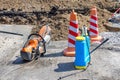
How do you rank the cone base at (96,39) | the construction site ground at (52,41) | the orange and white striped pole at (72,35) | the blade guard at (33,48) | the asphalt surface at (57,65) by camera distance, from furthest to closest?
the cone base at (96,39) < the orange and white striped pole at (72,35) < the blade guard at (33,48) < the construction site ground at (52,41) < the asphalt surface at (57,65)

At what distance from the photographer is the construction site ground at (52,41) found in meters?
9.02

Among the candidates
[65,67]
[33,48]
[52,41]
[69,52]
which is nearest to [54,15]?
[52,41]

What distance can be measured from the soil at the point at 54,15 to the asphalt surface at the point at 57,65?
1.20 metres

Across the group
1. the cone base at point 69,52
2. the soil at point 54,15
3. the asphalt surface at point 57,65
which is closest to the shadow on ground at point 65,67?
the asphalt surface at point 57,65

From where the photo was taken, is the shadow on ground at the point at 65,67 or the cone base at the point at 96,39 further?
the cone base at the point at 96,39

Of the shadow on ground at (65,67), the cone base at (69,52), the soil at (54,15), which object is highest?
the soil at (54,15)

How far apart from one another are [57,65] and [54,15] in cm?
451

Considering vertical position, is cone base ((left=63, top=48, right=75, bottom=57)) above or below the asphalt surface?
above

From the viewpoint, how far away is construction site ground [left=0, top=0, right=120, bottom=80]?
902 centimetres

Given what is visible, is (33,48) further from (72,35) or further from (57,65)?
(72,35)

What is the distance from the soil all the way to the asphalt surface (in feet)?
3.93

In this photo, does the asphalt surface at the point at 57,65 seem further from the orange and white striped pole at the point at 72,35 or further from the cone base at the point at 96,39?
the cone base at the point at 96,39

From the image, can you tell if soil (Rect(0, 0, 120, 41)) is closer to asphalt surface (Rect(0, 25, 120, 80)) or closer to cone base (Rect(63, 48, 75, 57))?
asphalt surface (Rect(0, 25, 120, 80))

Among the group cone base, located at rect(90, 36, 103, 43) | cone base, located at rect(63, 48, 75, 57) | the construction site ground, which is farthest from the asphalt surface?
cone base, located at rect(90, 36, 103, 43)
